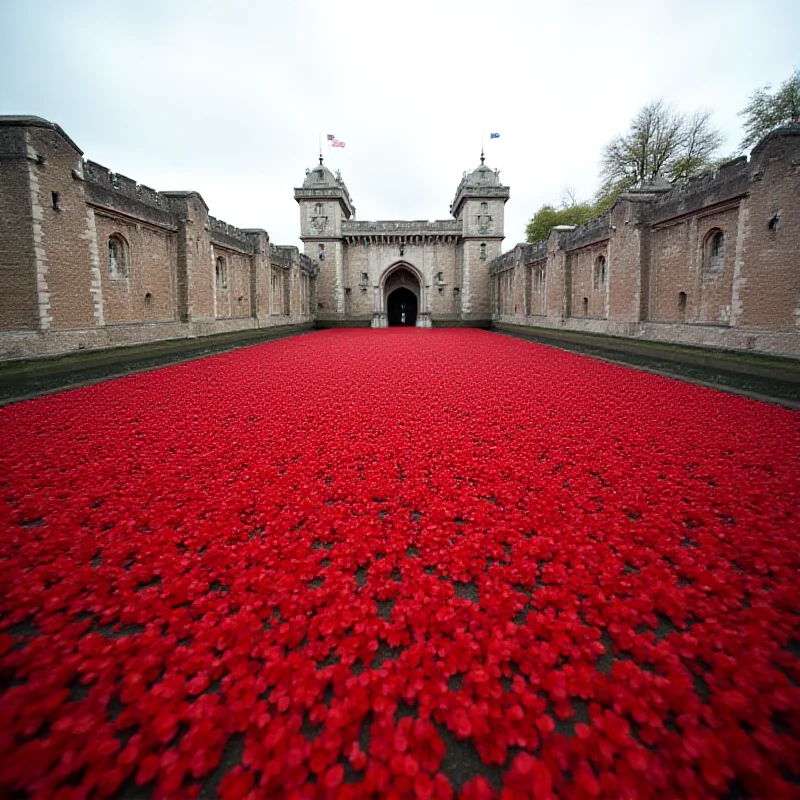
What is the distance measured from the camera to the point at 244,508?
3.82 metres

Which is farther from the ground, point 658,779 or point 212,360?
point 212,360

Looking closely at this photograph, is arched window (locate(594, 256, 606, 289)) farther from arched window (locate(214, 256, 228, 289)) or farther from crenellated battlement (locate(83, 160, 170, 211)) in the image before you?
crenellated battlement (locate(83, 160, 170, 211))

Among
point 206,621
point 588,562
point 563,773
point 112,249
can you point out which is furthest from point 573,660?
point 112,249

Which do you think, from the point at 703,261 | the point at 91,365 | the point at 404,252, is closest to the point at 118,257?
the point at 91,365

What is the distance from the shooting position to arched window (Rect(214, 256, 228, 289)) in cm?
2115

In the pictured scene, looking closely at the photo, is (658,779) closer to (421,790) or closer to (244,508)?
(421,790)

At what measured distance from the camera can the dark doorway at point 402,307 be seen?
47.3 metres

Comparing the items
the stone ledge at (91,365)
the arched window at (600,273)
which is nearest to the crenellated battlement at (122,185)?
the stone ledge at (91,365)

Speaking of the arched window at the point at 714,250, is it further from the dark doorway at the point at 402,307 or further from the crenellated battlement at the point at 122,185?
the dark doorway at the point at 402,307

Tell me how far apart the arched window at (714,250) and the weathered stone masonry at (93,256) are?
2021 cm

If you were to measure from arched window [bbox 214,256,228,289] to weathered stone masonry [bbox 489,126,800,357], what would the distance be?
18.6 m

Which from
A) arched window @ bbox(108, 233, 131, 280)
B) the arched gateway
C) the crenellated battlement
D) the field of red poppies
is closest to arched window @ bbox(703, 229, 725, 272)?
the field of red poppies

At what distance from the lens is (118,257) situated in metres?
14.8

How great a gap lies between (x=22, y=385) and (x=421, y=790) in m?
11.8
